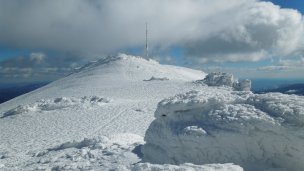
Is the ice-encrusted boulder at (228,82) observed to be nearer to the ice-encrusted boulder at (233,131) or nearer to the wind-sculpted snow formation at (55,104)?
the wind-sculpted snow formation at (55,104)

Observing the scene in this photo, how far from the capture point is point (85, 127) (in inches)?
1222

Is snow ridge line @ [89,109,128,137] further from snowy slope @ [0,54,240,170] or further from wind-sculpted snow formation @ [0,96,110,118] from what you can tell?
wind-sculpted snow formation @ [0,96,110,118]

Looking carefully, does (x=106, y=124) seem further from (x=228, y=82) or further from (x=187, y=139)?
(x=228, y=82)

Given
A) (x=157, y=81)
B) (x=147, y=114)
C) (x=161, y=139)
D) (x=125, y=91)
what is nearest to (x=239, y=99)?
(x=161, y=139)

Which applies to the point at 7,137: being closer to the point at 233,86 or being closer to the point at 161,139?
the point at 161,139

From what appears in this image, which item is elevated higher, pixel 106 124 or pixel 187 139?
pixel 187 139

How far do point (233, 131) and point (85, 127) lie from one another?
64.6 ft

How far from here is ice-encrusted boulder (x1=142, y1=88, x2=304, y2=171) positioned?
12.9m

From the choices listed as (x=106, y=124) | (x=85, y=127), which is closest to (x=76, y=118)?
(x=85, y=127)

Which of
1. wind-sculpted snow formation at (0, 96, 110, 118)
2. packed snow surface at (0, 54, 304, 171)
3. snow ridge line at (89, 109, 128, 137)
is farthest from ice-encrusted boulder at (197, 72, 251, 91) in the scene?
packed snow surface at (0, 54, 304, 171)

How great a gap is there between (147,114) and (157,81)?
79.4ft

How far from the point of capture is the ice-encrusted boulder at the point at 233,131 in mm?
12945

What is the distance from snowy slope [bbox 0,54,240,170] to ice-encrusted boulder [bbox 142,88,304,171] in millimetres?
2156

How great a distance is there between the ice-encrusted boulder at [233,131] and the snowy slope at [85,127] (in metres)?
2.16
